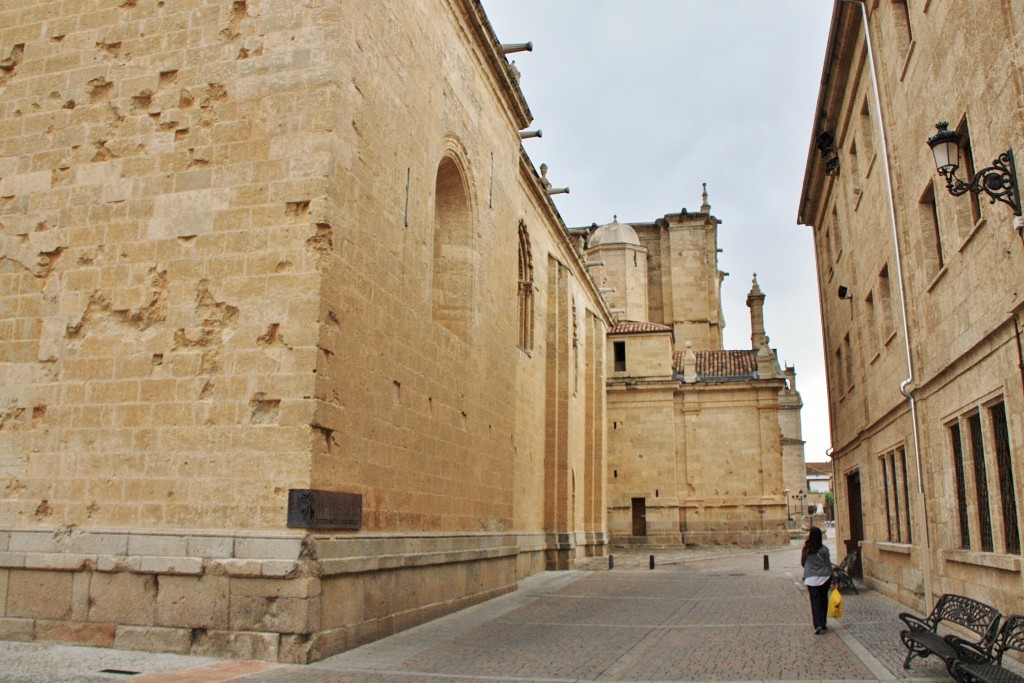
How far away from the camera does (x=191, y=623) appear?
773cm

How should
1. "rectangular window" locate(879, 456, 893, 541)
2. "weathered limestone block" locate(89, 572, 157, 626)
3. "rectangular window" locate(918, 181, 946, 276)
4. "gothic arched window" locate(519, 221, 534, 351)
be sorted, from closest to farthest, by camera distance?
"weathered limestone block" locate(89, 572, 157, 626) < "rectangular window" locate(918, 181, 946, 276) < "rectangular window" locate(879, 456, 893, 541) < "gothic arched window" locate(519, 221, 534, 351)

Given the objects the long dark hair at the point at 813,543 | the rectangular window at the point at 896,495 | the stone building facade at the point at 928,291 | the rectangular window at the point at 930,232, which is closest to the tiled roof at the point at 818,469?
the stone building facade at the point at 928,291

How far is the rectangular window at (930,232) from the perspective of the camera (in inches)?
416

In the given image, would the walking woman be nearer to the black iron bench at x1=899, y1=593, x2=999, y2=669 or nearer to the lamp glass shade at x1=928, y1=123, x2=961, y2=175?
the black iron bench at x1=899, y1=593, x2=999, y2=669

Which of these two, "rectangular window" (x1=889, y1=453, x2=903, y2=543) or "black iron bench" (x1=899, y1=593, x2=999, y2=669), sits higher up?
"rectangular window" (x1=889, y1=453, x2=903, y2=543)

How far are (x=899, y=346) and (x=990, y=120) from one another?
533 cm

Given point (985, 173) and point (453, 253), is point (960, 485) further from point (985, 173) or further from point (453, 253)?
point (453, 253)

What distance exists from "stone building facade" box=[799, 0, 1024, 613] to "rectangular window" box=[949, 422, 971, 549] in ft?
0.06

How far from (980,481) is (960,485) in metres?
0.82

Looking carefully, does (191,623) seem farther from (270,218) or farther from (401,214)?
(401,214)

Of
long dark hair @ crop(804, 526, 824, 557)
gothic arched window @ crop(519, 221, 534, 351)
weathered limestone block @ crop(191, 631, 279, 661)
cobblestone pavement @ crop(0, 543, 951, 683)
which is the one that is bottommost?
cobblestone pavement @ crop(0, 543, 951, 683)

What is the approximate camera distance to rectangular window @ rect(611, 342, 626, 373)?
123 ft

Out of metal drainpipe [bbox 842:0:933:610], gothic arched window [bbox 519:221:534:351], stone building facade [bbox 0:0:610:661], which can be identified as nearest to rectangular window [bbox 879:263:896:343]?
metal drainpipe [bbox 842:0:933:610]

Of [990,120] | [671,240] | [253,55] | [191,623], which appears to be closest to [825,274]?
[990,120]
